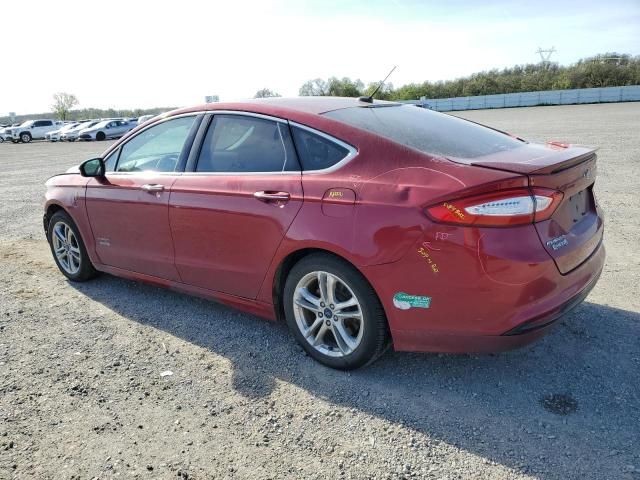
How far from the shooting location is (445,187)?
2.62 metres

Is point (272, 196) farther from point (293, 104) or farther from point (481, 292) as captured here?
point (481, 292)

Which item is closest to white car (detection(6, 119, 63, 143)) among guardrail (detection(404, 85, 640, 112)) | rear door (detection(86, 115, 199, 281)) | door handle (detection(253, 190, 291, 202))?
guardrail (detection(404, 85, 640, 112))

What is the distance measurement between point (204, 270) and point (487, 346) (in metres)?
2.08

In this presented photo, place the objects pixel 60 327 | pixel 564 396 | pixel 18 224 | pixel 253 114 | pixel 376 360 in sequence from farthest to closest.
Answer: pixel 18 224 < pixel 60 327 < pixel 253 114 < pixel 376 360 < pixel 564 396

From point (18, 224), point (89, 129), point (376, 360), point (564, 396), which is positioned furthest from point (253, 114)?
point (89, 129)

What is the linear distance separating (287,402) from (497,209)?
5.21 feet

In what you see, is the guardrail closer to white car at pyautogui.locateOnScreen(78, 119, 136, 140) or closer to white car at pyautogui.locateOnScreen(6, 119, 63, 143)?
white car at pyautogui.locateOnScreen(78, 119, 136, 140)

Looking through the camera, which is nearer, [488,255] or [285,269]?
[488,255]

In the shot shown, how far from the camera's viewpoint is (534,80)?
206ft

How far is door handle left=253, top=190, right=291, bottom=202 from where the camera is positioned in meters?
3.20

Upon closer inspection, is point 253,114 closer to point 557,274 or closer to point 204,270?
point 204,270

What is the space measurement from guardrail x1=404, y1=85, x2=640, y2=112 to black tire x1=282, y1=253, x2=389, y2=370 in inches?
1499

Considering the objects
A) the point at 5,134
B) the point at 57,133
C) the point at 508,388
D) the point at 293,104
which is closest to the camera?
the point at 508,388

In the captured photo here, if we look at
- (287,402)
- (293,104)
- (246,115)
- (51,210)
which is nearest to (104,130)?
(51,210)
